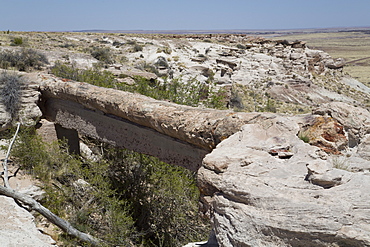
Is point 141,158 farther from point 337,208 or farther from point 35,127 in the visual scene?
point 337,208

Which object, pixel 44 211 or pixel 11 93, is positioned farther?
pixel 11 93

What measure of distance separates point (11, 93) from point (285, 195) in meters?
7.47

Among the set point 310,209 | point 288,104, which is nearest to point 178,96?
point 310,209

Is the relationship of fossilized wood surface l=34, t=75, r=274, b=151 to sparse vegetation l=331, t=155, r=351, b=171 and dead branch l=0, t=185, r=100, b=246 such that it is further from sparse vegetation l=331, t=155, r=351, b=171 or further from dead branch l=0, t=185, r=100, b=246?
dead branch l=0, t=185, r=100, b=246

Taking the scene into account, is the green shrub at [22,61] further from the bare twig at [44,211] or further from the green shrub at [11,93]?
the bare twig at [44,211]

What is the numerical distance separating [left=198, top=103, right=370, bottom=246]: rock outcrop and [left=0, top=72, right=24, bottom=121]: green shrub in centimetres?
642

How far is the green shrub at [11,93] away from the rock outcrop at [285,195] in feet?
21.1

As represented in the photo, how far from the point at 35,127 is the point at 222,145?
6118mm

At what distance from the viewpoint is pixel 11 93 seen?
26.3 feet

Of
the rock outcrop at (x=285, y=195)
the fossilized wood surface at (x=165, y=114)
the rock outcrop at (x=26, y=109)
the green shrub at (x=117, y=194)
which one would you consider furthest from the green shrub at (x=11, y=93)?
the rock outcrop at (x=285, y=195)

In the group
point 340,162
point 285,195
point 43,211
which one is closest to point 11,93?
point 43,211

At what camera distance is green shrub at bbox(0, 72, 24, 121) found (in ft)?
26.3

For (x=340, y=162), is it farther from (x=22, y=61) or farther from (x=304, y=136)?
(x=22, y=61)

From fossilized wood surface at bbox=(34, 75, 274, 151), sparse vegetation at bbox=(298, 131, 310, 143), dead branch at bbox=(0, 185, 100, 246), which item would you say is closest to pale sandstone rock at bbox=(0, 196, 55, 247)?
dead branch at bbox=(0, 185, 100, 246)
